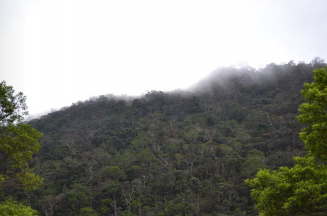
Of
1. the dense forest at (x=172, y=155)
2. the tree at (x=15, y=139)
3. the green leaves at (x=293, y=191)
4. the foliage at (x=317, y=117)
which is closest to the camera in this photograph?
the green leaves at (x=293, y=191)

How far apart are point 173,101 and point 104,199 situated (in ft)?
139

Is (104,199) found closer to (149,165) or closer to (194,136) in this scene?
(149,165)

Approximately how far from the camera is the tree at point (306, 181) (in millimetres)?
5141

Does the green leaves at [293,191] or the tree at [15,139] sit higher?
the tree at [15,139]

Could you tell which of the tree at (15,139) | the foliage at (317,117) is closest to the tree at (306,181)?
the foliage at (317,117)

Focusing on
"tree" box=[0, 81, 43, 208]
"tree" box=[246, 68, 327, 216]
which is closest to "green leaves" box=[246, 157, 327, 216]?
"tree" box=[246, 68, 327, 216]

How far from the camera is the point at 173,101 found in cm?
6494

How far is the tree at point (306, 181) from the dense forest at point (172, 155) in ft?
25.3

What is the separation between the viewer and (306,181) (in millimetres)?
5230

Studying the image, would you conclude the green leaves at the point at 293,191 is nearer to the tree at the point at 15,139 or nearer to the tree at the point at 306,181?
the tree at the point at 306,181

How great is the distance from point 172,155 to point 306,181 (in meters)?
30.4

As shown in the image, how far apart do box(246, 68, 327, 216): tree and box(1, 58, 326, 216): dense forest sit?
304 inches

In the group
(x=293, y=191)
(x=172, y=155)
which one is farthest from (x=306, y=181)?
(x=172, y=155)

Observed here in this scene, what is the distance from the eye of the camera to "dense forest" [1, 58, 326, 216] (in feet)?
79.6
